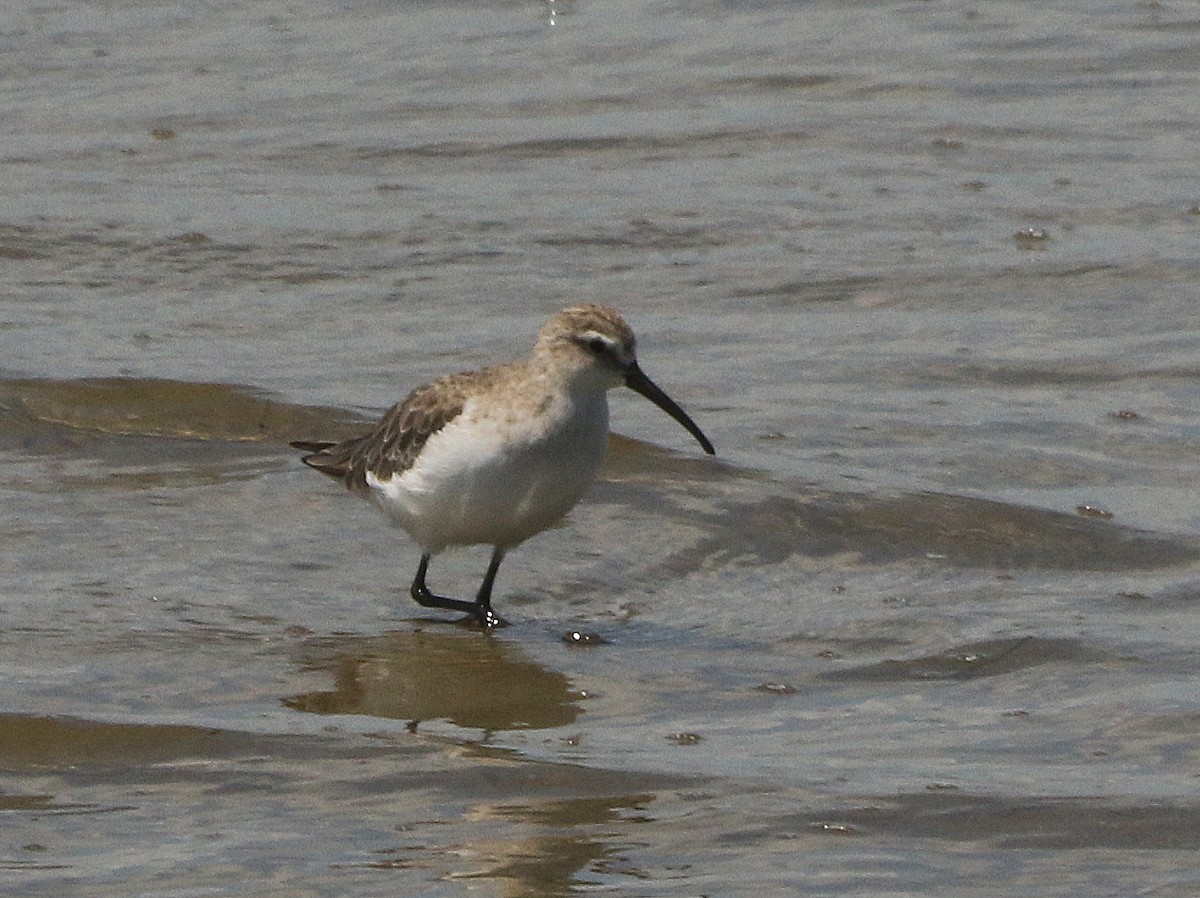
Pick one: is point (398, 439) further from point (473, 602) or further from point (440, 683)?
point (440, 683)

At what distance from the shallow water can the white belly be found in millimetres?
423

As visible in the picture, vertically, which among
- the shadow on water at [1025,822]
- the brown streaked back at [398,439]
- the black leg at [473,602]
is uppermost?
the brown streaked back at [398,439]

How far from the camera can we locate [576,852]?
19.6 feet

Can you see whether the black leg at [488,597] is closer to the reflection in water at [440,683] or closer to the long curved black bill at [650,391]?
the reflection in water at [440,683]

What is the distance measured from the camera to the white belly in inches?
315

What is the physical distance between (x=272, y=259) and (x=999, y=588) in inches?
225

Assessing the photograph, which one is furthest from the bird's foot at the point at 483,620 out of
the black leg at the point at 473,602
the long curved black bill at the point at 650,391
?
the long curved black bill at the point at 650,391

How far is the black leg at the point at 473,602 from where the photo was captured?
27.4ft

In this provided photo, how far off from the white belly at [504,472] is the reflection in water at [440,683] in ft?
1.42

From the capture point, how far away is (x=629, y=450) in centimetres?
1012

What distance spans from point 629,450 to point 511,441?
218 cm

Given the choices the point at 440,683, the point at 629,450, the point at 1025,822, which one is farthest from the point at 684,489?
the point at 1025,822

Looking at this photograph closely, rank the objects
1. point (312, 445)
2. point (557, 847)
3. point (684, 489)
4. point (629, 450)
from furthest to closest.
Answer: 1. point (629, 450)
2. point (684, 489)
3. point (312, 445)
4. point (557, 847)

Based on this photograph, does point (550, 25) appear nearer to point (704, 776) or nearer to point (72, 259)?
Result: point (72, 259)
